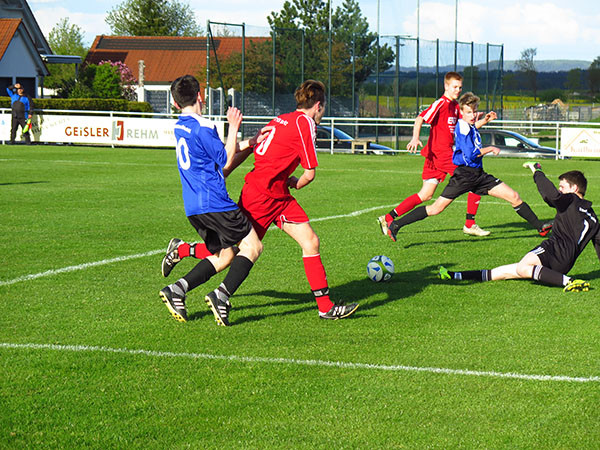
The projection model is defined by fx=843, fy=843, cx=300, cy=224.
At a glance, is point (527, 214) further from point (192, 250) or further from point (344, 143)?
point (344, 143)

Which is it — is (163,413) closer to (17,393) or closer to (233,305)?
(17,393)

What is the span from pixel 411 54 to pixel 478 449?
111 feet

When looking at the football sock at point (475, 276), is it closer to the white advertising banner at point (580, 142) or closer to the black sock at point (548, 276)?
the black sock at point (548, 276)

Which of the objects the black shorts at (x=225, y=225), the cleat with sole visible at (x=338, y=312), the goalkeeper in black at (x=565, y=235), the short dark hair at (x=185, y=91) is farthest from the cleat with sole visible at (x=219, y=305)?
the goalkeeper in black at (x=565, y=235)

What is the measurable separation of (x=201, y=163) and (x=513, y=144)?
2404 centimetres

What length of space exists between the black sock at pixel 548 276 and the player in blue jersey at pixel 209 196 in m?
2.71

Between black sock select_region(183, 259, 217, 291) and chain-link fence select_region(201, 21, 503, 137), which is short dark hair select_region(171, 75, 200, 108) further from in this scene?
chain-link fence select_region(201, 21, 503, 137)

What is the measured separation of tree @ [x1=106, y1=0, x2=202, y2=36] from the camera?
3671 inches

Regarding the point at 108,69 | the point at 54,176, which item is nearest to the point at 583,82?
the point at 108,69

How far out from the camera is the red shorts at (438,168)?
10.5 metres

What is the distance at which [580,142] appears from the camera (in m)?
26.7

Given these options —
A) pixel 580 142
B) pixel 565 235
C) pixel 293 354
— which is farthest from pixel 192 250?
pixel 580 142

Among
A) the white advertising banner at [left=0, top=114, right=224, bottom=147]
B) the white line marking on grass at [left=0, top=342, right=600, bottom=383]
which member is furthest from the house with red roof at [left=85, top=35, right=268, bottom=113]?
the white line marking on grass at [left=0, top=342, right=600, bottom=383]

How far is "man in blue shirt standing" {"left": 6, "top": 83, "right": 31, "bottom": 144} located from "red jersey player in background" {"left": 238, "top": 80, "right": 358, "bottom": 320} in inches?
961
